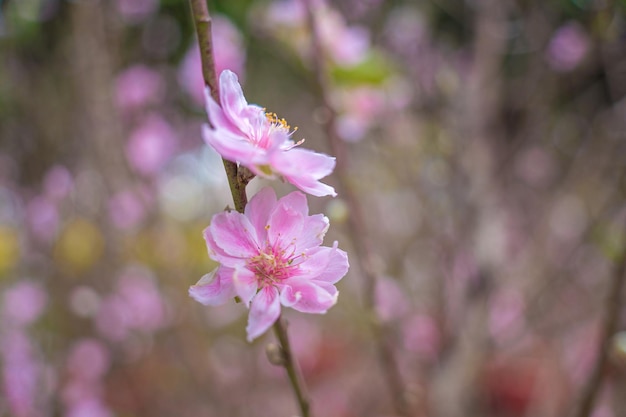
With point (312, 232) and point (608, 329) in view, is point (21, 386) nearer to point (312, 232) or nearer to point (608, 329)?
point (312, 232)

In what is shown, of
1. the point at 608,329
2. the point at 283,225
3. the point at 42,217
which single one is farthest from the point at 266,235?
the point at 42,217

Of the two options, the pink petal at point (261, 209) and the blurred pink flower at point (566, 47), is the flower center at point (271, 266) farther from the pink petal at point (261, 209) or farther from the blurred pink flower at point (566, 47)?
Result: the blurred pink flower at point (566, 47)

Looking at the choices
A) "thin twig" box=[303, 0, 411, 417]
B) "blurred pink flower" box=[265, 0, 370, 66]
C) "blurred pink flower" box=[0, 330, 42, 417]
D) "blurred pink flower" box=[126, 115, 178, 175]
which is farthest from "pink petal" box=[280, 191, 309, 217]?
"blurred pink flower" box=[126, 115, 178, 175]

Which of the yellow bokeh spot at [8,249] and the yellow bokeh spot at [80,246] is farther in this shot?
the yellow bokeh spot at [8,249]

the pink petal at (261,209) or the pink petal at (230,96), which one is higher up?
the pink petal at (230,96)

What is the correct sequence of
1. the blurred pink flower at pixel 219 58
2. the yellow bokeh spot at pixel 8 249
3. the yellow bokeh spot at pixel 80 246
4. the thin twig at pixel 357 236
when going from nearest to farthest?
the thin twig at pixel 357 236
the blurred pink flower at pixel 219 58
the yellow bokeh spot at pixel 80 246
the yellow bokeh spot at pixel 8 249

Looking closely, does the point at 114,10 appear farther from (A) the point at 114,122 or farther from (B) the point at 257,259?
(B) the point at 257,259

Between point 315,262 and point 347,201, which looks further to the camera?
point 347,201

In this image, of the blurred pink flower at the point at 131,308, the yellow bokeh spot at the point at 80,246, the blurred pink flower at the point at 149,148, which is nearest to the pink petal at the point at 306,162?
the blurred pink flower at the point at 149,148
